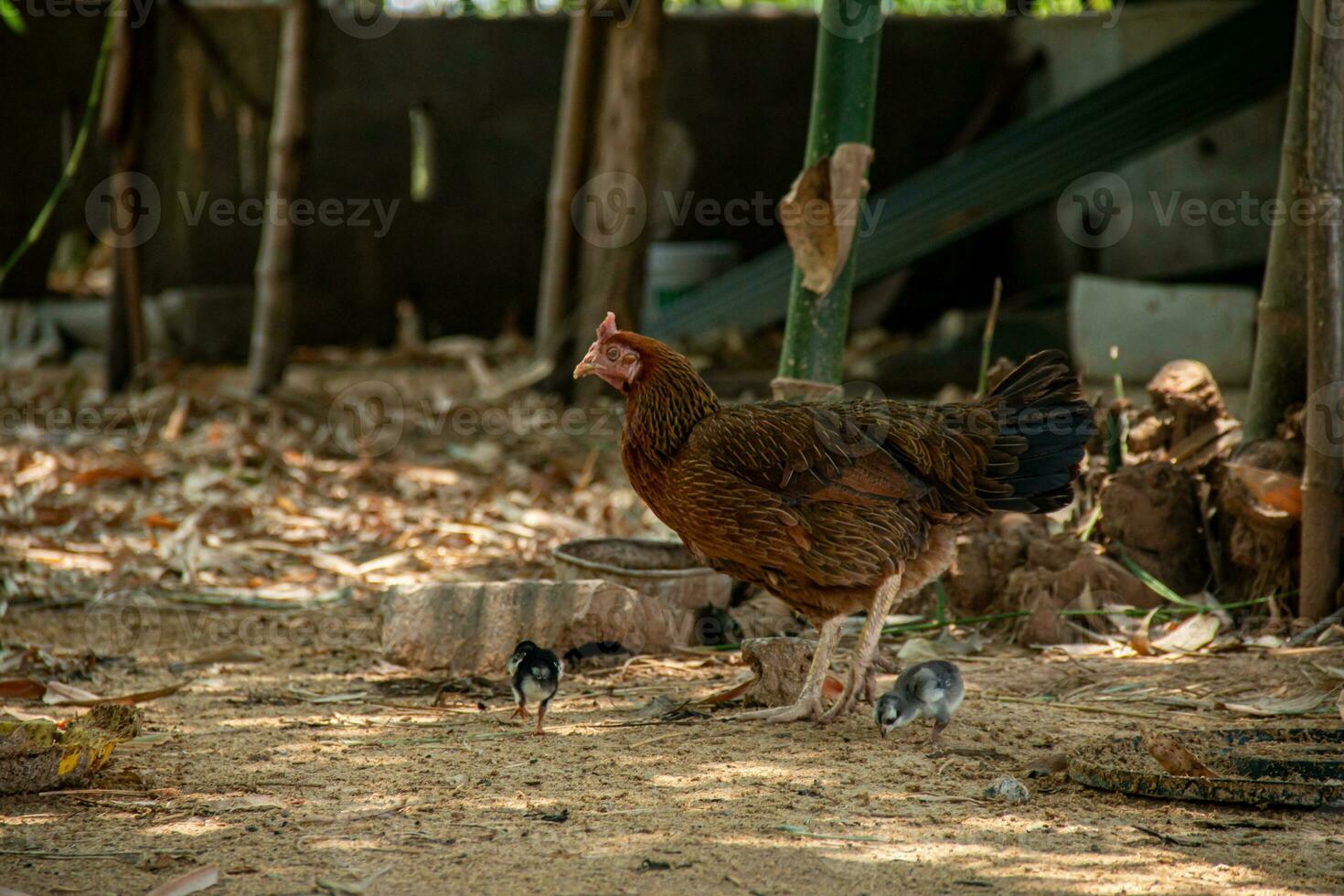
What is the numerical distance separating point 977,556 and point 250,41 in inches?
328

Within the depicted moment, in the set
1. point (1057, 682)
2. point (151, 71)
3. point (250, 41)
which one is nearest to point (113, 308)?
point (151, 71)

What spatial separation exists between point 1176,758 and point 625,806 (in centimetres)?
140

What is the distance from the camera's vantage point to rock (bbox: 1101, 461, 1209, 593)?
16.7 feet

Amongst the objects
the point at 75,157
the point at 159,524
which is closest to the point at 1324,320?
the point at 75,157

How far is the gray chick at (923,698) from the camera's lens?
3682 mm

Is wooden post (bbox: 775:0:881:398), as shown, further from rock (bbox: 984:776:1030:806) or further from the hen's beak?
rock (bbox: 984:776:1030:806)

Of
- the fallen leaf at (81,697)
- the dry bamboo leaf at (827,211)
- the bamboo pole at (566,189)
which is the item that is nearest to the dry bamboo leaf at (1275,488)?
the dry bamboo leaf at (827,211)

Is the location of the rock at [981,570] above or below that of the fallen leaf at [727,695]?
above

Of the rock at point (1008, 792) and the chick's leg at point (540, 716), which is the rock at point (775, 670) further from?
A: the rock at point (1008, 792)

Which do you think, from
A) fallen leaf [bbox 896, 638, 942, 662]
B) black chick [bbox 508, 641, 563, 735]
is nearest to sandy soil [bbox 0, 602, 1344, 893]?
black chick [bbox 508, 641, 563, 735]

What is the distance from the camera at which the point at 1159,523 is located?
16.7 ft

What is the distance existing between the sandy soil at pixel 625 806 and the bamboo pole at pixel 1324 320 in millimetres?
429

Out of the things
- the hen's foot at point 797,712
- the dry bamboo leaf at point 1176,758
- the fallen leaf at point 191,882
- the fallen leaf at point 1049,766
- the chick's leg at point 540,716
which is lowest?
the fallen leaf at point 191,882

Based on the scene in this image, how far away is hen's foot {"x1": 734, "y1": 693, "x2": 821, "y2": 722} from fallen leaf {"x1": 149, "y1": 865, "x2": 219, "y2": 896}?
1778 mm
